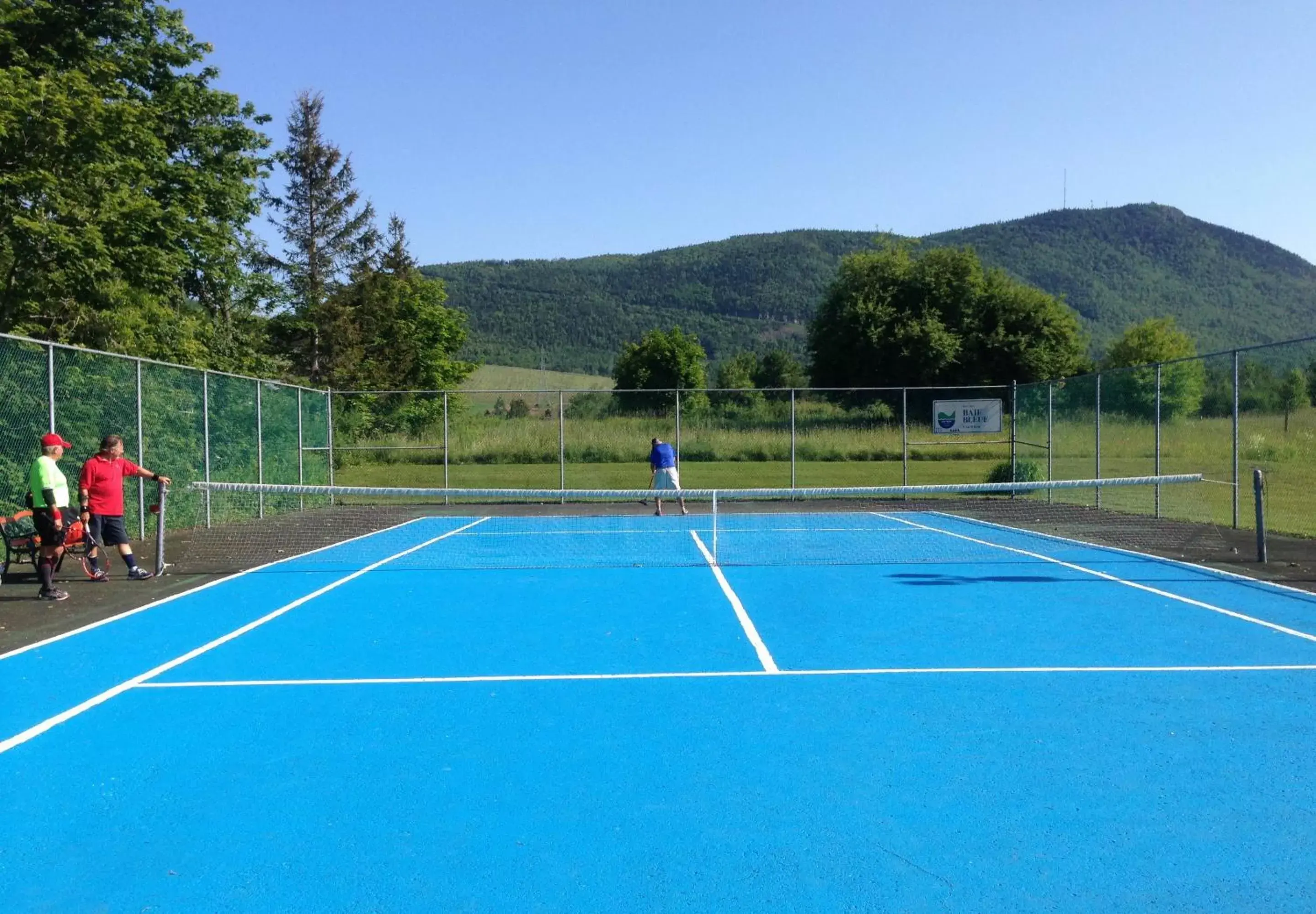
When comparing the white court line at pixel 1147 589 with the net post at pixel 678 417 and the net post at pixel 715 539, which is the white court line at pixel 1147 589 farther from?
the net post at pixel 678 417

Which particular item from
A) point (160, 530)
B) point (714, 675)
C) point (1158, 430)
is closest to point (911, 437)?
point (1158, 430)

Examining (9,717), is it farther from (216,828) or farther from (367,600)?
(367,600)

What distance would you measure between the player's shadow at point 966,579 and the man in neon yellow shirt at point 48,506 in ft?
30.0

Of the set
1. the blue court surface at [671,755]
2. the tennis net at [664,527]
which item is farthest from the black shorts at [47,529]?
the tennis net at [664,527]

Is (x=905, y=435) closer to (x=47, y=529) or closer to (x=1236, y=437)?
(x=1236, y=437)

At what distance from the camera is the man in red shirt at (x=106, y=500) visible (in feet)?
37.4

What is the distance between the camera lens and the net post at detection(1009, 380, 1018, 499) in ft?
82.9

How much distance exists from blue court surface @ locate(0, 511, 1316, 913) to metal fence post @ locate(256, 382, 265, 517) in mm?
10492

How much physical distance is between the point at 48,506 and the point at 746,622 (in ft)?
23.8

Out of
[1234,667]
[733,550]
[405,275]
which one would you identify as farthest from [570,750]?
[405,275]

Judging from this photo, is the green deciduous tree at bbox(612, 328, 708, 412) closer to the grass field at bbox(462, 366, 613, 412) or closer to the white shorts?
the grass field at bbox(462, 366, 613, 412)

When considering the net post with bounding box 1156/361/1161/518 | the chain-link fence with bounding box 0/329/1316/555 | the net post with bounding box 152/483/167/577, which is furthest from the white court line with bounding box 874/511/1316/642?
the net post with bounding box 152/483/167/577

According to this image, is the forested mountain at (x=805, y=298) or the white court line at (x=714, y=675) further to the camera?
the forested mountain at (x=805, y=298)

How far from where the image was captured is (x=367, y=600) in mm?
10555
